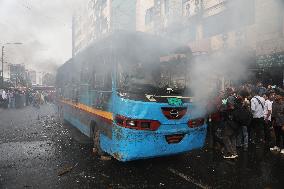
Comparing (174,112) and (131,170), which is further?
(131,170)

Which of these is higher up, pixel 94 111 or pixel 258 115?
pixel 94 111

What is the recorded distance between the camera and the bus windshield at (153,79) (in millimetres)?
6340

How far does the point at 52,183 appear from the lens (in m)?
5.64

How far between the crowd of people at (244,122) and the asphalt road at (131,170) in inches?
19.2

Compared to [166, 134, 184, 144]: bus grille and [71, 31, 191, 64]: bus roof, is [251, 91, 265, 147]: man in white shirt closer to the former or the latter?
[71, 31, 191, 64]: bus roof

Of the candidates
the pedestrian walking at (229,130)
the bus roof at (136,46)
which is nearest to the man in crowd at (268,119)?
the pedestrian walking at (229,130)

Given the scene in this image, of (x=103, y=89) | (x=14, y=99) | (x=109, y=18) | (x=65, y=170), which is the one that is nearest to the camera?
(x=65, y=170)

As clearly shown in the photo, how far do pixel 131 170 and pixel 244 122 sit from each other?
3.24m

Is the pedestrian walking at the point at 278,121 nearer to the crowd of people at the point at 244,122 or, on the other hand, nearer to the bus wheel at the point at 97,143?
the crowd of people at the point at 244,122

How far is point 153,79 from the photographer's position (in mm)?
6598

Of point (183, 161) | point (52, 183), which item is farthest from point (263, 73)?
point (52, 183)

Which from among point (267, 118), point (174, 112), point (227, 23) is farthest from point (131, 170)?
point (227, 23)

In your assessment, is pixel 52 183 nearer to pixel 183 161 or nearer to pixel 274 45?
pixel 183 161

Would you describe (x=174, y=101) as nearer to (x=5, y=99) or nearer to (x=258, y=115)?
(x=258, y=115)
